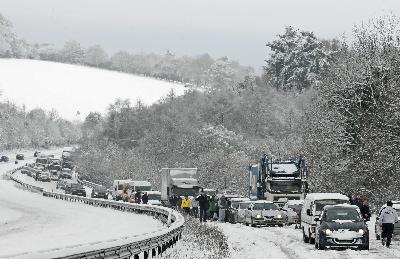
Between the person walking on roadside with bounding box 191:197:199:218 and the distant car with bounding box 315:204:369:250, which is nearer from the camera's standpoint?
the distant car with bounding box 315:204:369:250

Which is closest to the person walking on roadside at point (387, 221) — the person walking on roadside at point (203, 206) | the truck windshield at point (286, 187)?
the person walking on roadside at point (203, 206)

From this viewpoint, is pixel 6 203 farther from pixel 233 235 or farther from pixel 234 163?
pixel 234 163

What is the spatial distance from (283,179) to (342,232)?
26.6 metres

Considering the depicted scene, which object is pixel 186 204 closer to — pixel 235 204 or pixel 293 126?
pixel 235 204

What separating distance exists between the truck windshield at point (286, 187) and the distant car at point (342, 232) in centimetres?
2533

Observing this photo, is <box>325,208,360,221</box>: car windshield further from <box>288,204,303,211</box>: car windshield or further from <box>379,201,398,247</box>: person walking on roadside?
<box>288,204,303,211</box>: car windshield

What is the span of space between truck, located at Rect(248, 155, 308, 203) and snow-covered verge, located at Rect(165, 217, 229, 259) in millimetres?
17045

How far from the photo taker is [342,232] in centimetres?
2914

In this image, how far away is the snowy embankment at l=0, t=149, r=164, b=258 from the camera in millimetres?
32438

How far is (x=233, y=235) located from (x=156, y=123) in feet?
485

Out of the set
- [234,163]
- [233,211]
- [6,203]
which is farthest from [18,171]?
[233,211]

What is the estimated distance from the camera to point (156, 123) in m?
184

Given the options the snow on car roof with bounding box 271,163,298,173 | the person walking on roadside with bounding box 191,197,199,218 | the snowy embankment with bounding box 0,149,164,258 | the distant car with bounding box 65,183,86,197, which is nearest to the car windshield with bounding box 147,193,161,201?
the snowy embankment with bounding box 0,149,164,258

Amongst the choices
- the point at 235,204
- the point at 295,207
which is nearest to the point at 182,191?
the point at 235,204
